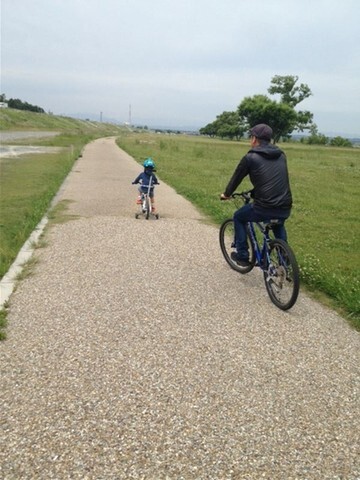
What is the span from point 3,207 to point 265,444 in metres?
9.40

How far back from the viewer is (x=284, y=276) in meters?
4.37

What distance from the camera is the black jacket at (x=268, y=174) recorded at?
4395mm

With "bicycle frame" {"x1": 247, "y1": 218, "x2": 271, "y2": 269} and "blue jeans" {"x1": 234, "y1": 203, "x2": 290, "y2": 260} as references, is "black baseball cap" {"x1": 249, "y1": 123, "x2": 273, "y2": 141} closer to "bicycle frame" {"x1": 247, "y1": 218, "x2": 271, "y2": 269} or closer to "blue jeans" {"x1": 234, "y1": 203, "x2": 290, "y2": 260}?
"blue jeans" {"x1": 234, "y1": 203, "x2": 290, "y2": 260}

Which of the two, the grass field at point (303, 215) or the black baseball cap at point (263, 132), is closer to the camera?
the black baseball cap at point (263, 132)

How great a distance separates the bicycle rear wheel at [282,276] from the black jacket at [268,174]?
1.63 ft

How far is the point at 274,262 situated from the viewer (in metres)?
4.61

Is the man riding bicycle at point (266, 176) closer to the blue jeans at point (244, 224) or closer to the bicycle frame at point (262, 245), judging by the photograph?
the blue jeans at point (244, 224)

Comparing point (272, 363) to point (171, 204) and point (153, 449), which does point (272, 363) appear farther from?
point (171, 204)

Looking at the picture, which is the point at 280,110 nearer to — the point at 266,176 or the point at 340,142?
the point at 340,142

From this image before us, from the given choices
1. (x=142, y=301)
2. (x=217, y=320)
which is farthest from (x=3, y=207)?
(x=217, y=320)

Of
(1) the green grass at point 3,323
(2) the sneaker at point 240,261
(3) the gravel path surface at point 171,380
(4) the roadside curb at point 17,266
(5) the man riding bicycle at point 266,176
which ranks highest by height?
(5) the man riding bicycle at point 266,176

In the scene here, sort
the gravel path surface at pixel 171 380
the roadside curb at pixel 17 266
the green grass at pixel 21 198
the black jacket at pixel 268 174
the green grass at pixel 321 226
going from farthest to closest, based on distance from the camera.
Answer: the green grass at pixel 21 198 < the green grass at pixel 321 226 < the roadside curb at pixel 17 266 < the black jacket at pixel 268 174 < the gravel path surface at pixel 171 380

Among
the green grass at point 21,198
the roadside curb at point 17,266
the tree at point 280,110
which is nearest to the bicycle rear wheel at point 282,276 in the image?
the roadside curb at point 17,266

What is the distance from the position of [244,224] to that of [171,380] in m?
2.65
